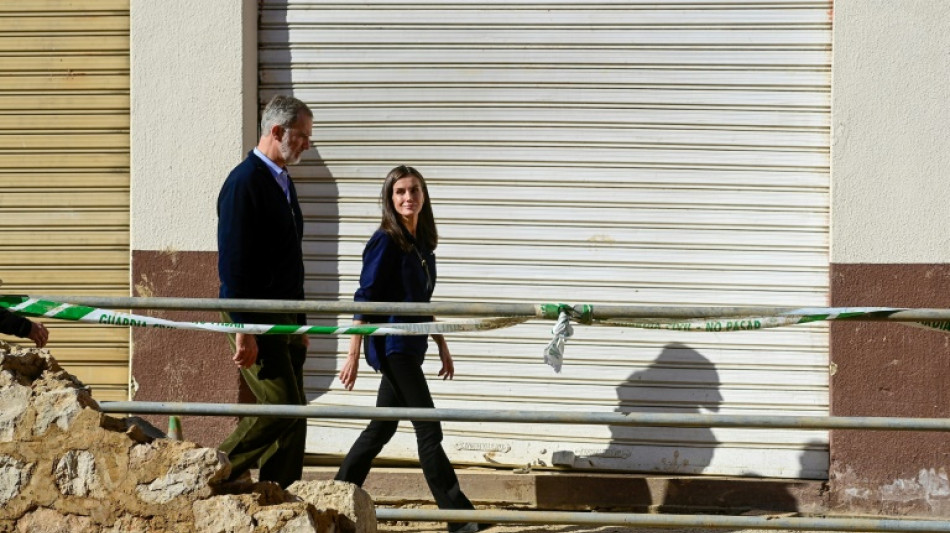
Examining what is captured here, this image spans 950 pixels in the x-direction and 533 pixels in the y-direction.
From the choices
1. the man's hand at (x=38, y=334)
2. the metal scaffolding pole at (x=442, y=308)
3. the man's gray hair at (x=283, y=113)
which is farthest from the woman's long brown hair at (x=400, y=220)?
the man's hand at (x=38, y=334)

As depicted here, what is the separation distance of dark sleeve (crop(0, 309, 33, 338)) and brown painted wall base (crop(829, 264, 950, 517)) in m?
4.21

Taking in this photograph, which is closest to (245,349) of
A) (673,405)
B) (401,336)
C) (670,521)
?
(401,336)

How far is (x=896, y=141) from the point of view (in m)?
7.03

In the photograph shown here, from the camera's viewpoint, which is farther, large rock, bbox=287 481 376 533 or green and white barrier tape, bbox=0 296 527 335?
green and white barrier tape, bbox=0 296 527 335

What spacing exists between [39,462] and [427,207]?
2788mm

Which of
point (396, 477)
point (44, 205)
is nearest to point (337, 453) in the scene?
point (396, 477)

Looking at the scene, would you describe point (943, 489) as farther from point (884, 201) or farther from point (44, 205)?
point (44, 205)

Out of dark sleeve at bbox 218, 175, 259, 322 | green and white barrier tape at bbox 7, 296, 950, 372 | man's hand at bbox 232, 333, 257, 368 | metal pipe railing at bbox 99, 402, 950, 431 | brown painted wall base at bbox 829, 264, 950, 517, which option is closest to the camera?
metal pipe railing at bbox 99, 402, 950, 431

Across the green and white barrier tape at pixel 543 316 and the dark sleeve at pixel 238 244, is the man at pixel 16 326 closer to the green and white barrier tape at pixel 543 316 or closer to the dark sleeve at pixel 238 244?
the green and white barrier tape at pixel 543 316

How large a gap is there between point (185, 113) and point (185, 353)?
140 centimetres

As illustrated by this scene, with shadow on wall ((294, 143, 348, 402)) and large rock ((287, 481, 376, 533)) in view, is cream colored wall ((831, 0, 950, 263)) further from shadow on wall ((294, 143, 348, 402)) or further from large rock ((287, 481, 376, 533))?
large rock ((287, 481, 376, 533))

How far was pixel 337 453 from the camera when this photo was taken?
7742 millimetres

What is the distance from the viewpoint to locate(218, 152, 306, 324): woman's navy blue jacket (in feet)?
18.3

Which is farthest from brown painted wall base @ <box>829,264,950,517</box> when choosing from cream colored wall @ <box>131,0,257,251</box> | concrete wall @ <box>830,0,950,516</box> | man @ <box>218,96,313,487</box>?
cream colored wall @ <box>131,0,257,251</box>
